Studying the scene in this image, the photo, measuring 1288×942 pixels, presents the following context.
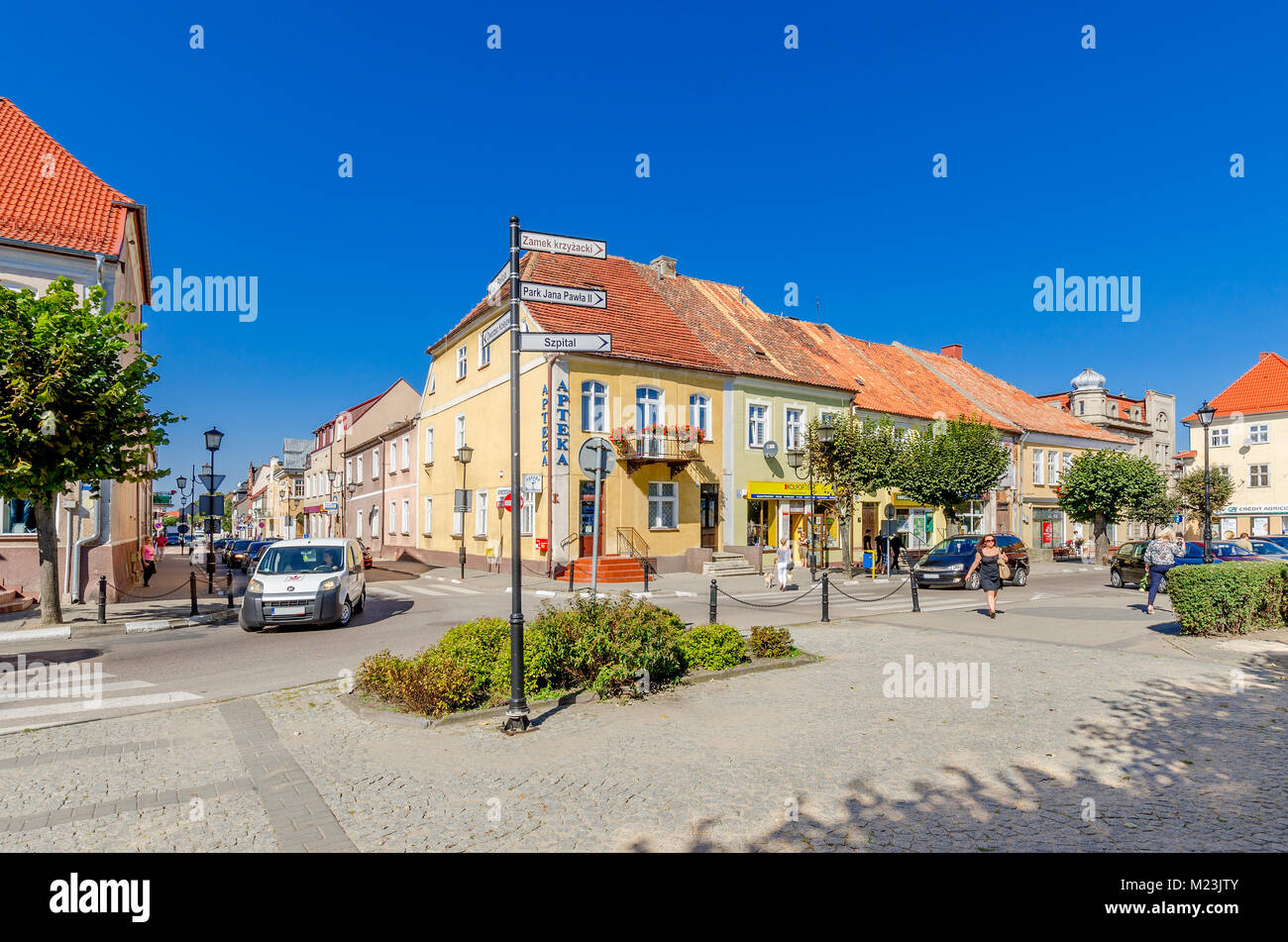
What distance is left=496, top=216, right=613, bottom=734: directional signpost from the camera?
688cm

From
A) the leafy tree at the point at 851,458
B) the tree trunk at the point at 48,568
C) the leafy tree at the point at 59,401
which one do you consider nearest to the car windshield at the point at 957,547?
the leafy tree at the point at 851,458

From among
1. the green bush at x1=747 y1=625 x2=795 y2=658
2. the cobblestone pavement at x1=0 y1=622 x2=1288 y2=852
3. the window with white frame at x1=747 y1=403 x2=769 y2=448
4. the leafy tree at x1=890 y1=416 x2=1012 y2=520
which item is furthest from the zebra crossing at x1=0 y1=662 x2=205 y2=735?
the leafy tree at x1=890 y1=416 x2=1012 y2=520

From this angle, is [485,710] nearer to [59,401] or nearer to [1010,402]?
[59,401]

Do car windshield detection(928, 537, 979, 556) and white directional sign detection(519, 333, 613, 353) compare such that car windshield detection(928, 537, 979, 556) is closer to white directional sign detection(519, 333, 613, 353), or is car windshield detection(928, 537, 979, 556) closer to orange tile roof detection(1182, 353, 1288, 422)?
white directional sign detection(519, 333, 613, 353)

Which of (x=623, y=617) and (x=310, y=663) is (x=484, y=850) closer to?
(x=623, y=617)

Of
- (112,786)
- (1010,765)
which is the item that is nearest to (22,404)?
(112,786)

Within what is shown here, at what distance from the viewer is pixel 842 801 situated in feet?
16.6

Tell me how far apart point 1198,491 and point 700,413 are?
39415mm

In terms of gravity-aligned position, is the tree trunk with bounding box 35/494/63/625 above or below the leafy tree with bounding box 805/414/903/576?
below

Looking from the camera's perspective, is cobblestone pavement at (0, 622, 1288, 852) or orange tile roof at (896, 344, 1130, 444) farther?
orange tile roof at (896, 344, 1130, 444)

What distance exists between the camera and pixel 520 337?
6949 millimetres

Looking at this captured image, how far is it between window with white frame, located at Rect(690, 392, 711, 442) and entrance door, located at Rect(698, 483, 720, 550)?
1889 millimetres

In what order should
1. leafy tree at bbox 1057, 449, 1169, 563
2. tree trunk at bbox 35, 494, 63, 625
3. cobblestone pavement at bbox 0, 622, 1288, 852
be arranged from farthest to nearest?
leafy tree at bbox 1057, 449, 1169, 563 → tree trunk at bbox 35, 494, 63, 625 → cobblestone pavement at bbox 0, 622, 1288, 852
